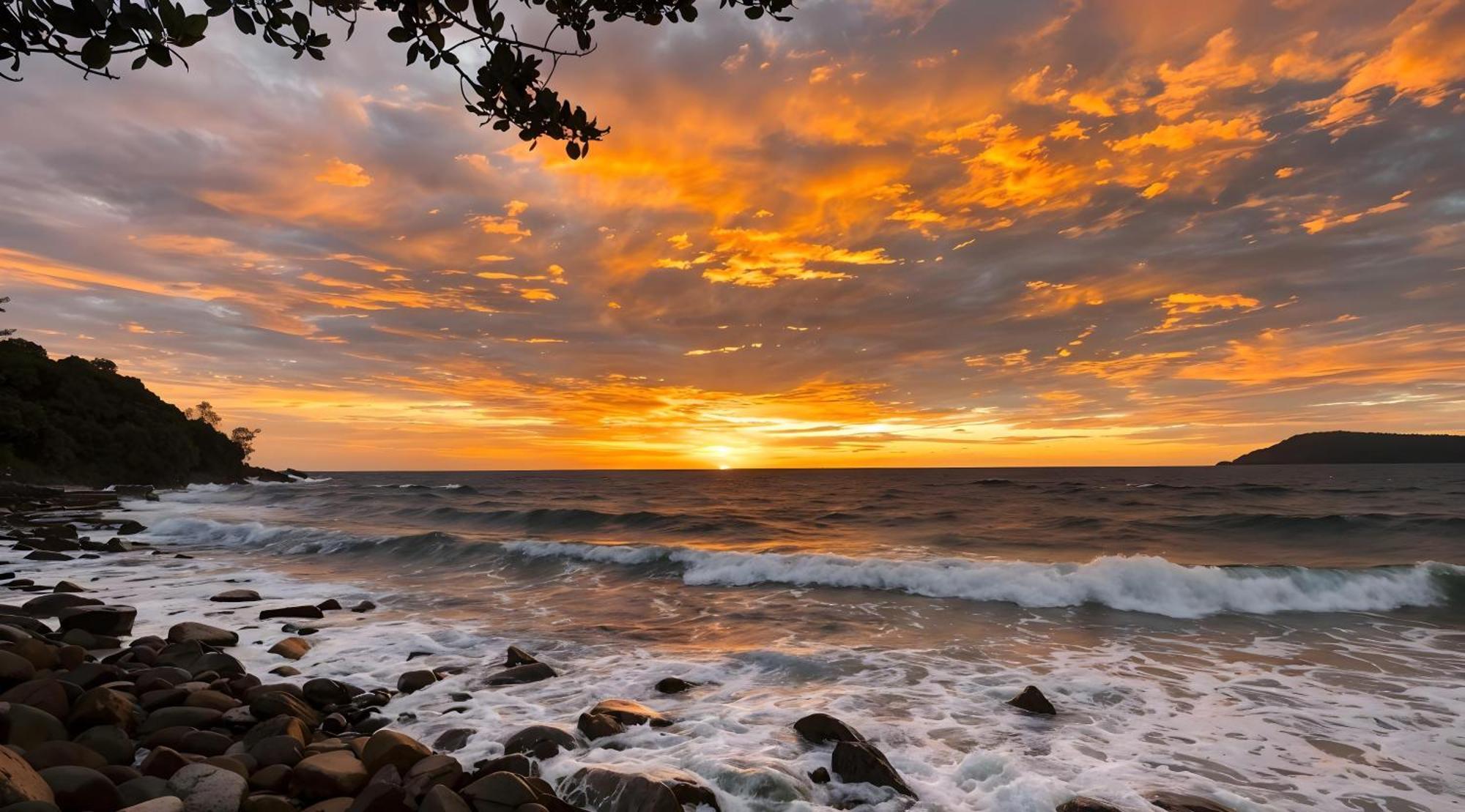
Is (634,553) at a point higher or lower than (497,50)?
lower

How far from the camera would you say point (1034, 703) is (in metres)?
8.68

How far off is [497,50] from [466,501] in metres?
58.4

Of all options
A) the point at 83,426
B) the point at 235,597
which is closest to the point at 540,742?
the point at 235,597

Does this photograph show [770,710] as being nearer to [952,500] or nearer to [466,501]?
[952,500]

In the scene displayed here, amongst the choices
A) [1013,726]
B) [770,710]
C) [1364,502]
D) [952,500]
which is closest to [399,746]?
[770,710]

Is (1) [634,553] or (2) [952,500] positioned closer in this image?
(1) [634,553]

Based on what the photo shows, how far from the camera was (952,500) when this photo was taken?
1987 inches

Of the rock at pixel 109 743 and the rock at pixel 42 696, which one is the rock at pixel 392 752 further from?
the rock at pixel 42 696

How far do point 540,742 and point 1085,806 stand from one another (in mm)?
5508

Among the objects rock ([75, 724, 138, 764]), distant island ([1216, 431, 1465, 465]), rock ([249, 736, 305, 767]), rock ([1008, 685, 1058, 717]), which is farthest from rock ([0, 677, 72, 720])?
distant island ([1216, 431, 1465, 465])

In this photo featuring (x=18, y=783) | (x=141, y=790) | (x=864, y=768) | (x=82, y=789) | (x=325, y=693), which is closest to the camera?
(x=18, y=783)

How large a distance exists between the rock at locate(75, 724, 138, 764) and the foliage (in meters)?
58.7

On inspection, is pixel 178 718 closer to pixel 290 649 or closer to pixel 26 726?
pixel 26 726

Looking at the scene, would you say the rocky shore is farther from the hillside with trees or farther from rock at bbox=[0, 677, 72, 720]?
the hillside with trees
